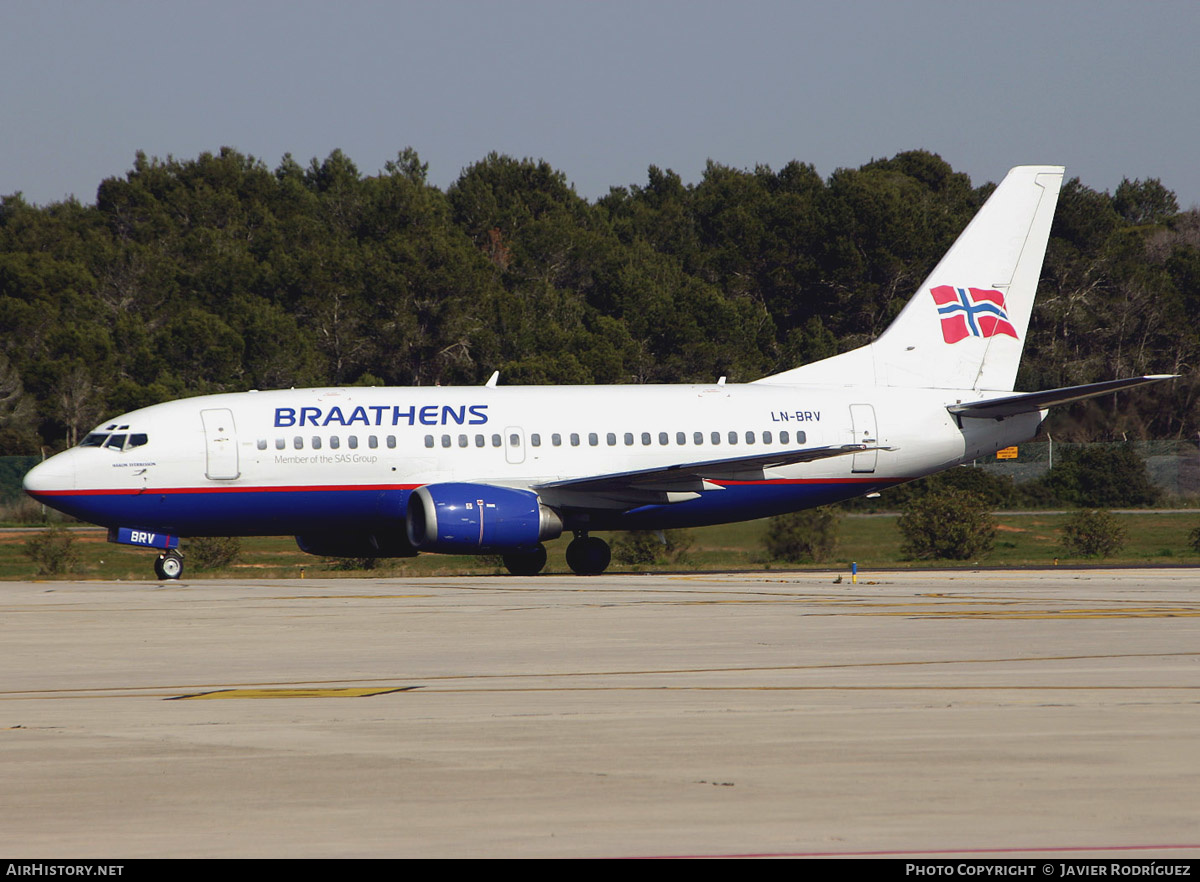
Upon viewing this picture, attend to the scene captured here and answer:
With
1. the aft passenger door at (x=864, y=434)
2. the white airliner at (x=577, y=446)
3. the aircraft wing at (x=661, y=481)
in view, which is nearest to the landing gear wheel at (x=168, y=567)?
the white airliner at (x=577, y=446)

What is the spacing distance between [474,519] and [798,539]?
11.0m

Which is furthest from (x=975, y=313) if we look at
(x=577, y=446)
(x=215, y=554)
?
(x=215, y=554)

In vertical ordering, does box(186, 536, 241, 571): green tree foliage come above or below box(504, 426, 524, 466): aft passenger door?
below

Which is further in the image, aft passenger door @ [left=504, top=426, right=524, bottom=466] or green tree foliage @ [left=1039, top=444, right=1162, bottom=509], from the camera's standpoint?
green tree foliage @ [left=1039, top=444, right=1162, bottom=509]

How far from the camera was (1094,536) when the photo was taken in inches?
1631

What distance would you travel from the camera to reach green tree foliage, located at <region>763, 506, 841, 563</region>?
4012 centimetres

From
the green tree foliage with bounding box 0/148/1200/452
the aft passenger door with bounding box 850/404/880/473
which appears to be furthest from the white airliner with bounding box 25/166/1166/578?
the green tree foliage with bounding box 0/148/1200/452

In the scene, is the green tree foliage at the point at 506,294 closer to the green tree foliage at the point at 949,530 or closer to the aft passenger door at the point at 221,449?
the green tree foliage at the point at 949,530

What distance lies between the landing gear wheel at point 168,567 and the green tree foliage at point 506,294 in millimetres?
38699

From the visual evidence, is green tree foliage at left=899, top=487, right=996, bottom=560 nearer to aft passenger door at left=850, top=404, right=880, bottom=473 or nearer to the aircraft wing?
aft passenger door at left=850, top=404, right=880, bottom=473

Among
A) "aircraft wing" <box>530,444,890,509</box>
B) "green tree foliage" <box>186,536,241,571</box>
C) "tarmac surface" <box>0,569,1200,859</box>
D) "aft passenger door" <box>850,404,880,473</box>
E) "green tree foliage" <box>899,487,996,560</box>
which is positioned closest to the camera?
"tarmac surface" <box>0,569,1200,859</box>

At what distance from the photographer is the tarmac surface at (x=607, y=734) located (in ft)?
27.1

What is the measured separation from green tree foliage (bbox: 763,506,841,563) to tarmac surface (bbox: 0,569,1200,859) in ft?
58.5

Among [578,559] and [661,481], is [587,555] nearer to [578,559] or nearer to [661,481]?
[578,559]
